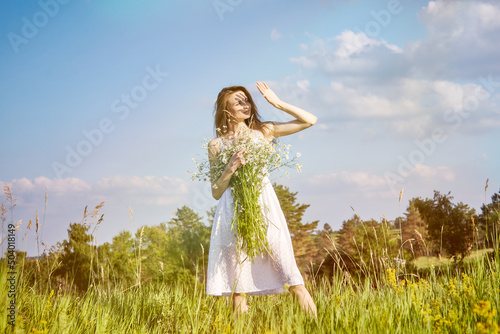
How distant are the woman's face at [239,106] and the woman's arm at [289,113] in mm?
320

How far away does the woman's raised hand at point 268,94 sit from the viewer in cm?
443

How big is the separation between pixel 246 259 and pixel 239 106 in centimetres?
179

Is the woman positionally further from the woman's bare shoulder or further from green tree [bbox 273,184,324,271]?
green tree [bbox 273,184,324,271]

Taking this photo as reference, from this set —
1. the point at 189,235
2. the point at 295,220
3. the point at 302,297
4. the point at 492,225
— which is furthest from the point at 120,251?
the point at 302,297

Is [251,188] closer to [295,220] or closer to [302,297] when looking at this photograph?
[302,297]

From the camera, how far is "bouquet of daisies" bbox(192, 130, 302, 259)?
3854 mm

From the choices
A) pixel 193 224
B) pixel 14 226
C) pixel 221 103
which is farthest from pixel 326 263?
pixel 14 226

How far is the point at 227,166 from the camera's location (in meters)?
3.98

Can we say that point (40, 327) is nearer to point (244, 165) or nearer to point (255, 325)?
point (255, 325)

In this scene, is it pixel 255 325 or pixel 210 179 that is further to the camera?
pixel 210 179

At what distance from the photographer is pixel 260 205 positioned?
4012mm

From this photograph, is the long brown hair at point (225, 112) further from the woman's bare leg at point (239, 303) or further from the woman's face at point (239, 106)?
the woman's bare leg at point (239, 303)

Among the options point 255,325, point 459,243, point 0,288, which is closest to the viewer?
point 0,288

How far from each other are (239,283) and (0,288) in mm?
2075
